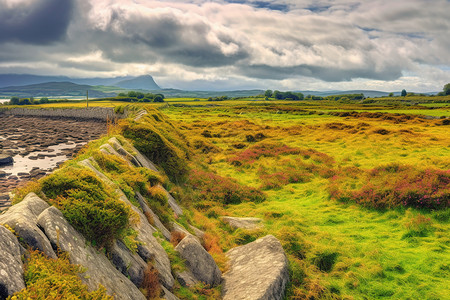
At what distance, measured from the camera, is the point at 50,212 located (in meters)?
5.24

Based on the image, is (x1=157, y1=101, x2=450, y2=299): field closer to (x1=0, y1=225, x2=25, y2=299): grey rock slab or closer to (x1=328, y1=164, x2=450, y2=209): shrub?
(x1=328, y1=164, x2=450, y2=209): shrub

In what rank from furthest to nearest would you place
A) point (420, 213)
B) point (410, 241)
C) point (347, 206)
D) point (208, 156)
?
point (208, 156), point (347, 206), point (420, 213), point (410, 241)

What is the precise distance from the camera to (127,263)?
6156 millimetres

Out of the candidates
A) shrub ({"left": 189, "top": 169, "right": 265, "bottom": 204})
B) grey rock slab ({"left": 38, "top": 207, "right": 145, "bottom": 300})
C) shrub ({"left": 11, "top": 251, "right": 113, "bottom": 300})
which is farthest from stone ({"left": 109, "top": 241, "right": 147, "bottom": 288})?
shrub ({"left": 189, "top": 169, "right": 265, "bottom": 204})

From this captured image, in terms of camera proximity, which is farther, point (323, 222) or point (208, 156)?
point (208, 156)

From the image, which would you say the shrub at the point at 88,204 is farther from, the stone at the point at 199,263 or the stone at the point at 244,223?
the stone at the point at 244,223

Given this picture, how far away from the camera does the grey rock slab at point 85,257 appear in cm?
487

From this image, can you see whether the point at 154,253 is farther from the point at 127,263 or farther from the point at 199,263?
the point at 199,263

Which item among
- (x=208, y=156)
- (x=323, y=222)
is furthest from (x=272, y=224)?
(x=208, y=156)

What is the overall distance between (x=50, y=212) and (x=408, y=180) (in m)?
18.0

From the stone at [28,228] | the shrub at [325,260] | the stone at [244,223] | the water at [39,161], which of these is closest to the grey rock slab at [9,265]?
the stone at [28,228]

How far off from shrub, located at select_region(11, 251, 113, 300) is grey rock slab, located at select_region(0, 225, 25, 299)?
0.10 meters

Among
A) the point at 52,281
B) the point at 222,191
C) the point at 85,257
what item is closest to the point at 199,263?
the point at 85,257

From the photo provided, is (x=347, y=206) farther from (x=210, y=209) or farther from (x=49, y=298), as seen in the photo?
(x=49, y=298)
